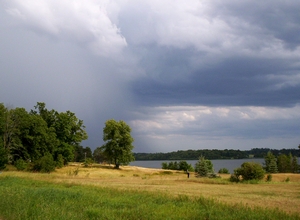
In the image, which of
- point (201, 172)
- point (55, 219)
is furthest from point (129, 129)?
point (55, 219)

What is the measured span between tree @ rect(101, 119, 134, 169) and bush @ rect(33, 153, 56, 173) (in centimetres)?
2131

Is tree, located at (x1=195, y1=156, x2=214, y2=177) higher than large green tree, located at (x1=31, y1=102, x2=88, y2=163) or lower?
lower

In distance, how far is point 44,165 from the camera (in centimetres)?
5934

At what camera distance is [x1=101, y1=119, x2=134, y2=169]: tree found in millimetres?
79438

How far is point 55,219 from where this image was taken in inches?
464

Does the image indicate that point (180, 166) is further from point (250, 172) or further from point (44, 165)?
point (250, 172)

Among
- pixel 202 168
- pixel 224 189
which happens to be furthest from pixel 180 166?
pixel 224 189

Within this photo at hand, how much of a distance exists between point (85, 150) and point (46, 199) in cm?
13145

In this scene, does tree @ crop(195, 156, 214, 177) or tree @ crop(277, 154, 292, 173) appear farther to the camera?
tree @ crop(277, 154, 292, 173)

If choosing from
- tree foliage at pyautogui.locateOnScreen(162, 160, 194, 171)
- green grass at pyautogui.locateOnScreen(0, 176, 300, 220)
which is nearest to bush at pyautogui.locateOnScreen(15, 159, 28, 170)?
green grass at pyautogui.locateOnScreen(0, 176, 300, 220)

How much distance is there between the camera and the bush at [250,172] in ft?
138

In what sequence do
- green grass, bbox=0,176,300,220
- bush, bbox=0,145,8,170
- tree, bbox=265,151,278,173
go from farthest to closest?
tree, bbox=265,151,278,173 → bush, bbox=0,145,8,170 → green grass, bbox=0,176,300,220

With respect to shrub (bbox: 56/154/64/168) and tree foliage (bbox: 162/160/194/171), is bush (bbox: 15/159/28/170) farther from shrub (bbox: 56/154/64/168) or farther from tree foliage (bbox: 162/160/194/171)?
tree foliage (bbox: 162/160/194/171)

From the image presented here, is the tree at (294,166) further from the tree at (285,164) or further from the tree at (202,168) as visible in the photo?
the tree at (202,168)
